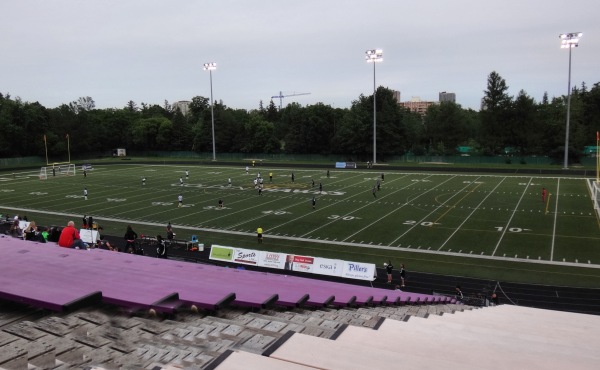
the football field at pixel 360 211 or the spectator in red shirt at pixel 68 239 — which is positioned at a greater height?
the spectator in red shirt at pixel 68 239

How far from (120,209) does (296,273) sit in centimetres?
2058

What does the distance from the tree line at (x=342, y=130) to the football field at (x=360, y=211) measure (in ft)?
91.3

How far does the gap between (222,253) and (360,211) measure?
14063mm

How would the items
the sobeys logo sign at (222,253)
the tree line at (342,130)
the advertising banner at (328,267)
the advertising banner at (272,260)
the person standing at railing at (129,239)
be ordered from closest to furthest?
the advertising banner at (328,267) → the advertising banner at (272,260) → the person standing at railing at (129,239) → the sobeys logo sign at (222,253) → the tree line at (342,130)

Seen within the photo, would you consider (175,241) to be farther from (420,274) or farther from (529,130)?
(529,130)

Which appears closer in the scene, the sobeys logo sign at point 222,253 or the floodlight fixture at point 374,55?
the sobeys logo sign at point 222,253

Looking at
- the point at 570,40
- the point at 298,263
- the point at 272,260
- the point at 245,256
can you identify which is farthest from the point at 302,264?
the point at 570,40

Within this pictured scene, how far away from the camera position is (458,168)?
6206 centimetres

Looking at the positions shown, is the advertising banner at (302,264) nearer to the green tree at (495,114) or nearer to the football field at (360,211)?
the football field at (360,211)

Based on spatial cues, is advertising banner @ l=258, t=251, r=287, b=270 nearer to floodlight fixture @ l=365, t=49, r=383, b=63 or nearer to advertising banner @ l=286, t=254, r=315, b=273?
advertising banner @ l=286, t=254, r=315, b=273

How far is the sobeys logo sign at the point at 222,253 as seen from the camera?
73.1 feet

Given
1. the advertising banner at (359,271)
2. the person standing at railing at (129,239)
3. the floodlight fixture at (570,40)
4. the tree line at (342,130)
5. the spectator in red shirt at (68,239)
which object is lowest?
the advertising banner at (359,271)

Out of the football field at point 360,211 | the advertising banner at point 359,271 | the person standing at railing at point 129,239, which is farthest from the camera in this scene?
the football field at point 360,211

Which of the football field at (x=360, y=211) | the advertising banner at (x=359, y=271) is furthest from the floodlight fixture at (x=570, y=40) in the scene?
the advertising banner at (x=359, y=271)
